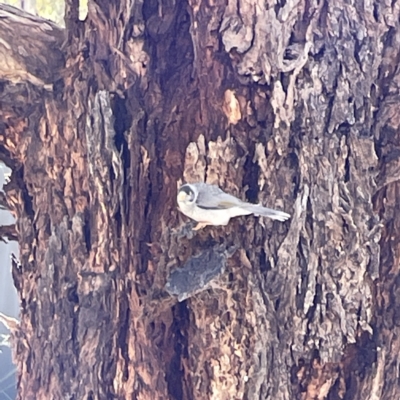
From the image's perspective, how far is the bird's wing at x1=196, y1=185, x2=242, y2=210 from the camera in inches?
28.6

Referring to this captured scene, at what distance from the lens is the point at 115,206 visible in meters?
0.84

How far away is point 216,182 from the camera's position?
78 cm

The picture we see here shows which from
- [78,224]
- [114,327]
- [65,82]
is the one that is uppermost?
[65,82]

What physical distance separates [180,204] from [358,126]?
0.26m

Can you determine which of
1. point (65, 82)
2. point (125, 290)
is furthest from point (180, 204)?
point (65, 82)

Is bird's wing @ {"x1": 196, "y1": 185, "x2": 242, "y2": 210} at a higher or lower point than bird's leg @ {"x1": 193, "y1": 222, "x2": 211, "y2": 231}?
higher

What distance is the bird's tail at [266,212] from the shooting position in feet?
2.38

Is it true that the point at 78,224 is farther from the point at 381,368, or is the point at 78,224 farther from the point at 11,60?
the point at 381,368

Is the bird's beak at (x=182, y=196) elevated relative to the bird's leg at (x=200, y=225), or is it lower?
elevated

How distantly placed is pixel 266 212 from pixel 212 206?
0.22 ft

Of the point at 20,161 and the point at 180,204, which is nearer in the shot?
the point at 180,204

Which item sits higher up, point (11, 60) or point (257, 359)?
point (11, 60)

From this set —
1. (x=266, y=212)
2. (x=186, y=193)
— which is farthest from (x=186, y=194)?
(x=266, y=212)

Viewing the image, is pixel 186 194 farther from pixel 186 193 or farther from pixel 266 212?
pixel 266 212
